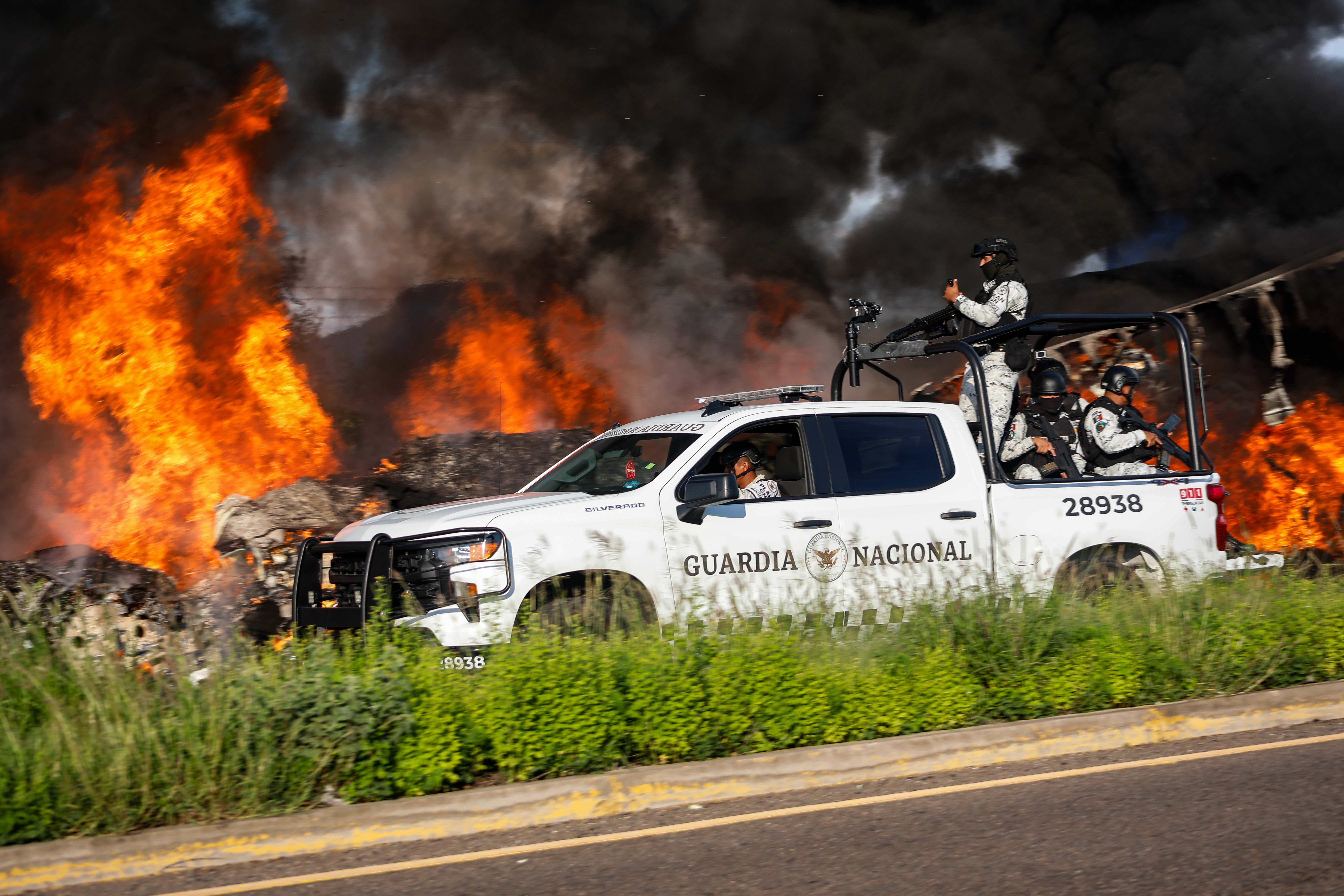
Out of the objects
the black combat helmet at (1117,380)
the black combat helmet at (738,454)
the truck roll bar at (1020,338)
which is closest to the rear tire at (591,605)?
the black combat helmet at (738,454)

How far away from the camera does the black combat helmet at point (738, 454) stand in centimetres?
723

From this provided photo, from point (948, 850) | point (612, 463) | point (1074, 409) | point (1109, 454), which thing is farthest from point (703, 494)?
point (1074, 409)

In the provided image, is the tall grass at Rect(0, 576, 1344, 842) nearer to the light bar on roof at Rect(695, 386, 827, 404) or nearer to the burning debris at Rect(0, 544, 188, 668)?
the light bar on roof at Rect(695, 386, 827, 404)

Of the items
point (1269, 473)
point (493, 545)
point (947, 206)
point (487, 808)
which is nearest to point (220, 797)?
point (487, 808)

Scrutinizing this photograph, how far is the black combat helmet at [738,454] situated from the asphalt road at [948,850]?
2.61 m

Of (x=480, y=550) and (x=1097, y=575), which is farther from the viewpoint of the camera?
(x=1097, y=575)

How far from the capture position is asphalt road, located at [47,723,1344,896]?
3867mm

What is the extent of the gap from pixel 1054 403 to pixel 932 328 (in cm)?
119

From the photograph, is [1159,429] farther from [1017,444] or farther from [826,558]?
[826,558]

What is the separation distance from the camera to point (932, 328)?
8836 mm

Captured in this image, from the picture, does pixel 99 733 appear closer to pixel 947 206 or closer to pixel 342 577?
pixel 342 577

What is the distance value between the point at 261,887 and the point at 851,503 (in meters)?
4.12

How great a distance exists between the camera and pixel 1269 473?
13977mm

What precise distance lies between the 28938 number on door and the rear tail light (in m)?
0.56
